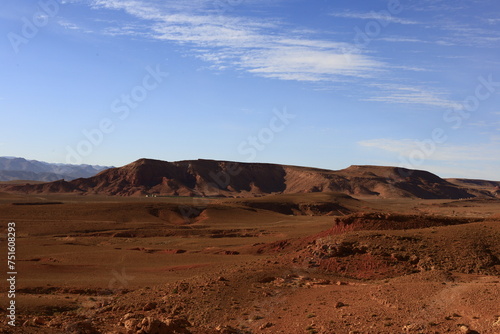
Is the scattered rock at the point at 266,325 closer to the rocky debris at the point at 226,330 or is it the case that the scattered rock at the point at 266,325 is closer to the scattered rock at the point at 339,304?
the rocky debris at the point at 226,330

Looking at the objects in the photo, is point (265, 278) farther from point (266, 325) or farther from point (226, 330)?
point (226, 330)

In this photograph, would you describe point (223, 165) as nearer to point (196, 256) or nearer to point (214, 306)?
point (196, 256)

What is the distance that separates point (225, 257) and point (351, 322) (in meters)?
21.0

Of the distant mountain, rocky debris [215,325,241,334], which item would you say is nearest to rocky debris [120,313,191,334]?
rocky debris [215,325,241,334]

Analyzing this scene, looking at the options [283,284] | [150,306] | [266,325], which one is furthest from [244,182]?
[266,325]

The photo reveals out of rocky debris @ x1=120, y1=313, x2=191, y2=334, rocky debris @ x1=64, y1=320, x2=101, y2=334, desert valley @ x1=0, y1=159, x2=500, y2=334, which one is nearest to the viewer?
rocky debris @ x1=64, y1=320, x2=101, y2=334

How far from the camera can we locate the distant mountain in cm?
13338

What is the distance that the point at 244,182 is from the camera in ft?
506

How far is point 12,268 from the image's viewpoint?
28156 mm

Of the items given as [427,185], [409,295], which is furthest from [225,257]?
[427,185]

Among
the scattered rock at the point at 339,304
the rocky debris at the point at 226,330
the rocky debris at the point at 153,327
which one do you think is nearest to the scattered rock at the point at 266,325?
the rocky debris at the point at 226,330

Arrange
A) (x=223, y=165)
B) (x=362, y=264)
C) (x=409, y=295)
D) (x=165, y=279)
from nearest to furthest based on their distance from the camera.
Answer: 1. (x=409, y=295)
2. (x=362, y=264)
3. (x=165, y=279)
4. (x=223, y=165)

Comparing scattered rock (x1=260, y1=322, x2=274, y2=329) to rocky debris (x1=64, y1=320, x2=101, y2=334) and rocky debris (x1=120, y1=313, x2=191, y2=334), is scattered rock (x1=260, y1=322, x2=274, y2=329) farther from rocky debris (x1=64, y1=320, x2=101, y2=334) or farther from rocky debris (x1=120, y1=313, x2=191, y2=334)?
rocky debris (x1=64, y1=320, x2=101, y2=334)

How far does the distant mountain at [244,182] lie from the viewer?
133375 millimetres
